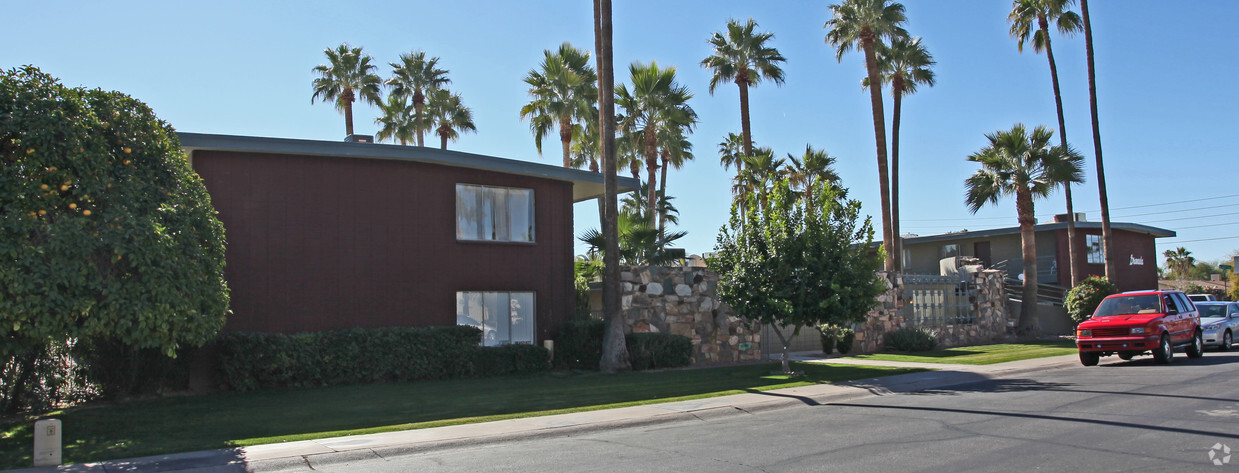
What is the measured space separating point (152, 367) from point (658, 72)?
20.9 meters

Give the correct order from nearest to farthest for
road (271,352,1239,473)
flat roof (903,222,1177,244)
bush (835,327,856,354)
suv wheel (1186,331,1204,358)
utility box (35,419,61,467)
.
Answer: road (271,352,1239,473), utility box (35,419,61,467), suv wheel (1186,331,1204,358), bush (835,327,856,354), flat roof (903,222,1177,244)

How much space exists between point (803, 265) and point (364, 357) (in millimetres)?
9176

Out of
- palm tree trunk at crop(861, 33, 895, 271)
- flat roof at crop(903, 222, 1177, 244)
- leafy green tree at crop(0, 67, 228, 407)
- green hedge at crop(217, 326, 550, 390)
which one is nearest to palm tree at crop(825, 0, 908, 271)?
palm tree trunk at crop(861, 33, 895, 271)

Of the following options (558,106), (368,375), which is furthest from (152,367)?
(558,106)

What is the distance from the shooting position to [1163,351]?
64.2 feet

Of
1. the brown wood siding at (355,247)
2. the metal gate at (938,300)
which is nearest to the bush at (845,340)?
the metal gate at (938,300)

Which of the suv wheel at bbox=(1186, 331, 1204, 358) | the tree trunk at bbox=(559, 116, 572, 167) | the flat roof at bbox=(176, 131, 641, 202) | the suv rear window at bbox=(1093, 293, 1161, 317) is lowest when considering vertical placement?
the suv wheel at bbox=(1186, 331, 1204, 358)

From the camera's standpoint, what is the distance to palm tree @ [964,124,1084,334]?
29.5 meters

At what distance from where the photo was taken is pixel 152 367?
1562 cm

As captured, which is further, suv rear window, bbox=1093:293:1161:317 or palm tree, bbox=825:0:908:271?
palm tree, bbox=825:0:908:271

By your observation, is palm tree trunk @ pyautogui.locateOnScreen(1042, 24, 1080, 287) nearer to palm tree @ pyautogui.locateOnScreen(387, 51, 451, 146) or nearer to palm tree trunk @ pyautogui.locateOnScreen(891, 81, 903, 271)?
palm tree trunk @ pyautogui.locateOnScreen(891, 81, 903, 271)

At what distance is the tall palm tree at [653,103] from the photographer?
32.1 m

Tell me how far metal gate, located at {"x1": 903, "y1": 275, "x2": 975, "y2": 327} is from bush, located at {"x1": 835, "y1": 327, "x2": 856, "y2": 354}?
353 centimetres

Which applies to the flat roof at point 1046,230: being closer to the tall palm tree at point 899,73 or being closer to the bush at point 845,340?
the tall palm tree at point 899,73
